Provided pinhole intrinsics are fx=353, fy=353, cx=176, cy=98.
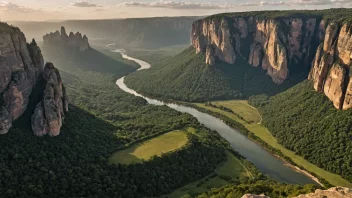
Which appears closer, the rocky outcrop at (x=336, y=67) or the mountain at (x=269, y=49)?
the rocky outcrop at (x=336, y=67)

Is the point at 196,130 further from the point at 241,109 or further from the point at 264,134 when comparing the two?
the point at 241,109

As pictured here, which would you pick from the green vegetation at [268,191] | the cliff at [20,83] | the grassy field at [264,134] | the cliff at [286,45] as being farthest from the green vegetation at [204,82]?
the green vegetation at [268,191]

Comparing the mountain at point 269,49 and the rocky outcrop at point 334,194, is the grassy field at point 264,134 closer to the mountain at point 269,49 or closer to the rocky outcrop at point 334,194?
the mountain at point 269,49

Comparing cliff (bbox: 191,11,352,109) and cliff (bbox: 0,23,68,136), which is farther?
cliff (bbox: 191,11,352,109)

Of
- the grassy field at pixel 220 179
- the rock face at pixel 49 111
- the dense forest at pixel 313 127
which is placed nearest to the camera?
the rock face at pixel 49 111

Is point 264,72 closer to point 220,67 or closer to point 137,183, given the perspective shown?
point 220,67

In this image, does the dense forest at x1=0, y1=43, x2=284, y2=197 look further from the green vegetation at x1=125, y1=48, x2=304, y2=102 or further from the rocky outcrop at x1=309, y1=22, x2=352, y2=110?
the green vegetation at x1=125, y1=48, x2=304, y2=102

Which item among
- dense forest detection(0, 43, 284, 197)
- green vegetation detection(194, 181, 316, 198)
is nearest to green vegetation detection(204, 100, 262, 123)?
dense forest detection(0, 43, 284, 197)
